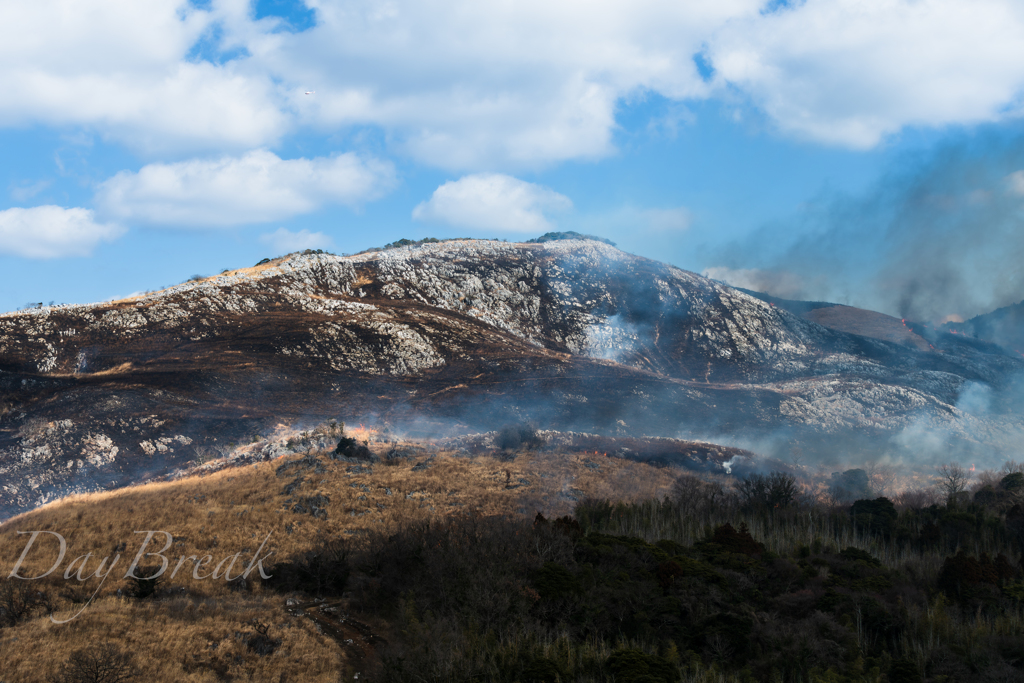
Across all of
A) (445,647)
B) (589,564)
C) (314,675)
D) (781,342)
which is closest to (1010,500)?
(589,564)

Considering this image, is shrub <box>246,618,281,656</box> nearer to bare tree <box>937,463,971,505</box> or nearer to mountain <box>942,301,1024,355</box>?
bare tree <box>937,463,971,505</box>

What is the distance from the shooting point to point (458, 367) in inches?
→ 2921

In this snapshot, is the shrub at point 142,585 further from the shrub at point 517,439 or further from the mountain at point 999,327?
the mountain at point 999,327

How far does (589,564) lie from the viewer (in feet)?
73.6

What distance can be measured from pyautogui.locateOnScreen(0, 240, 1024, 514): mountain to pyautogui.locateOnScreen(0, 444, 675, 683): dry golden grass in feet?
37.7

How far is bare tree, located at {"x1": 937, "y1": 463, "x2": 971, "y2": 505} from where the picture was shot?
1485 inches

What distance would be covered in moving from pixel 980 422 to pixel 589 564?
7482 centimetres

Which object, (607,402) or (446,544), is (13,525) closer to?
(446,544)

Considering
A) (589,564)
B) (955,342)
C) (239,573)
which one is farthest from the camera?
(955,342)

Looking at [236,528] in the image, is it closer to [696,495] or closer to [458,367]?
[696,495]

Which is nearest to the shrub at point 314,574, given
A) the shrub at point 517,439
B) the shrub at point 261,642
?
the shrub at point 261,642

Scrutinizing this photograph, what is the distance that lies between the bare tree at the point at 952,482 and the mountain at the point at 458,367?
8688mm

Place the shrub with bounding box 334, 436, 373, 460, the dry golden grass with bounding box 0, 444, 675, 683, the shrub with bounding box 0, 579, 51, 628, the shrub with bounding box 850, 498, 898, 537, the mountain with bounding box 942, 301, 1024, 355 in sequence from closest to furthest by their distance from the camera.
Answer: the dry golden grass with bounding box 0, 444, 675, 683 < the shrub with bounding box 0, 579, 51, 628 < the shrub with bounding box 850, 498, 898, 537 < the shrub with bounding box 334, 436, 373, 460 < the mountain with bounding box 942, 301, 1024, 355

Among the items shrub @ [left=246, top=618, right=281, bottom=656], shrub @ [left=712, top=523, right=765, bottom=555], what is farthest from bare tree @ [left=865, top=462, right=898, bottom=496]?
shrub @ [left=246, top=618, right=281, bottom=656]
